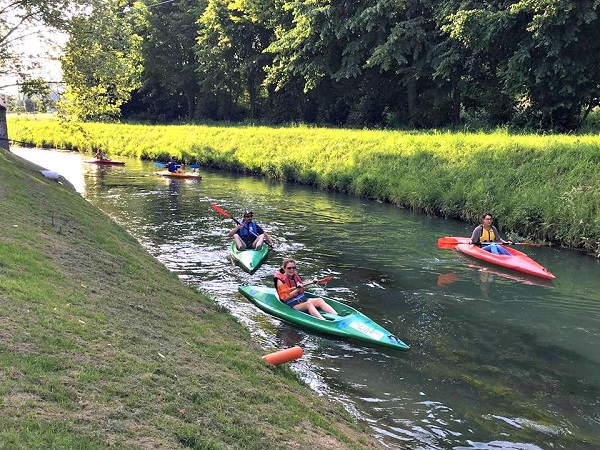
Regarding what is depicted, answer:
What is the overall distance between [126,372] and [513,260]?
9.56m

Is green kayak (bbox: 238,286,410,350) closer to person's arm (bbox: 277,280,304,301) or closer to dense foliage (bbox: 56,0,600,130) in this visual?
person's arm (bbox: 277,280,304,301)

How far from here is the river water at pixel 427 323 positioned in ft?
19.7

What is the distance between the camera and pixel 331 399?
629cm

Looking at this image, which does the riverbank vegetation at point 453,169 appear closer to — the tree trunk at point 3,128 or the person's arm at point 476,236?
the tree trunk at point 3,128

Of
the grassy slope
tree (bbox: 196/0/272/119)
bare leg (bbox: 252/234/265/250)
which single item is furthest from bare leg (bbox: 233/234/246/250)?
tree (bbox: 196/0/272/119)

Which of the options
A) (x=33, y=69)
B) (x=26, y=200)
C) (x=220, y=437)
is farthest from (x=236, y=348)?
(x=33, y=69)

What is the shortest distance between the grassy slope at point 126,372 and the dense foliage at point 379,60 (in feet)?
50.9

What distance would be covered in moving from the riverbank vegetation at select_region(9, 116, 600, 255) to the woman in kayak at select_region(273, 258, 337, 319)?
25.4 feet

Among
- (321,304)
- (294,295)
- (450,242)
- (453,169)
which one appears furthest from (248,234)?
(453,169)

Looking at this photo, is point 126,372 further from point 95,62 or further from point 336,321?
point 95,62

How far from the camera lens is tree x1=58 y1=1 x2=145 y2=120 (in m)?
19.6

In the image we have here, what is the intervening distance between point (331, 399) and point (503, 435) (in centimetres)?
183

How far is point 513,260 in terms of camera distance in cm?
1191

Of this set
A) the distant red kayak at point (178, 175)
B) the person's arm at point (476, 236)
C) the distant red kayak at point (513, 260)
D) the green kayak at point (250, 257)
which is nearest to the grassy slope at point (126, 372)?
the green kayak at point (250, 257)
